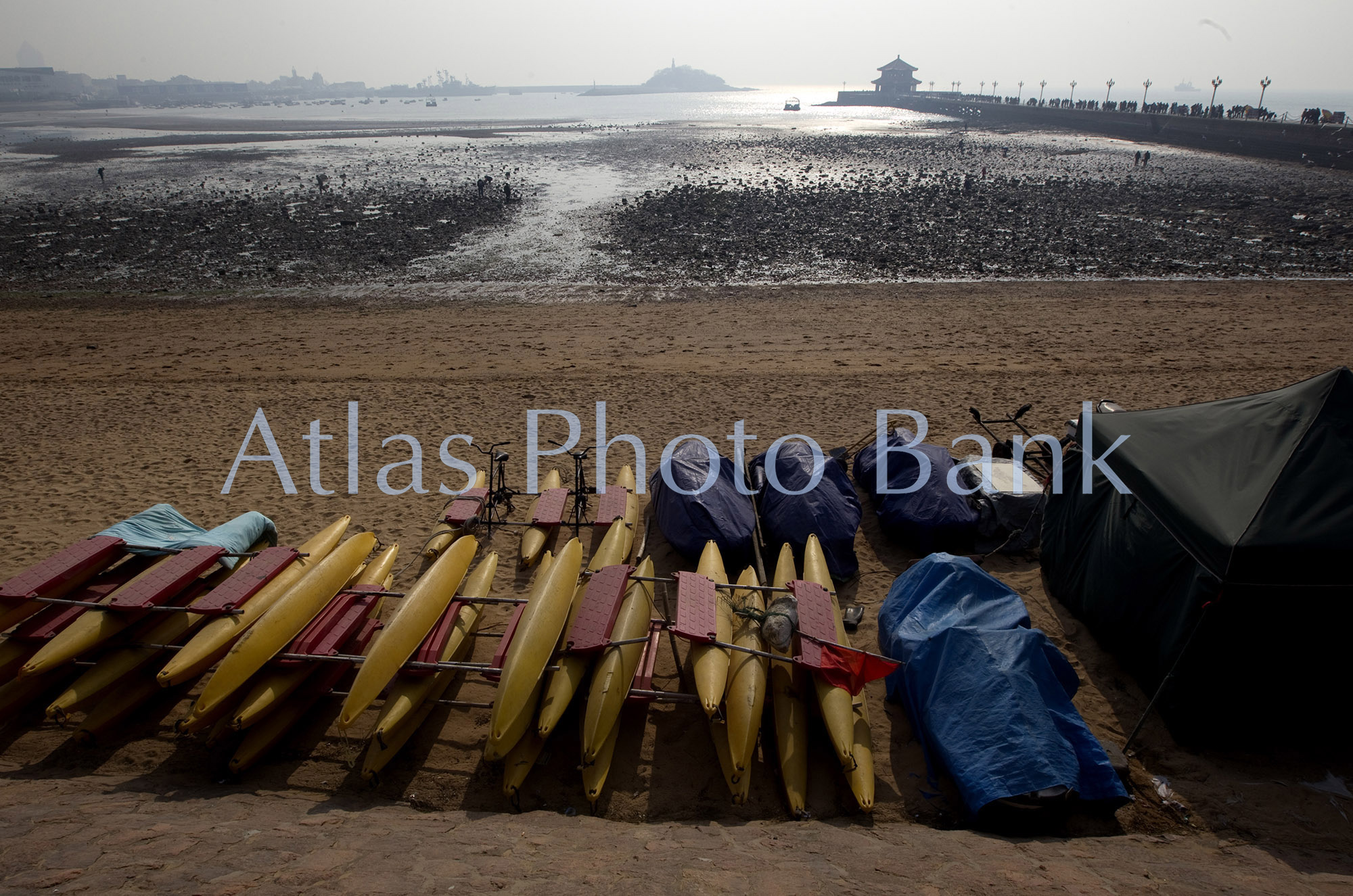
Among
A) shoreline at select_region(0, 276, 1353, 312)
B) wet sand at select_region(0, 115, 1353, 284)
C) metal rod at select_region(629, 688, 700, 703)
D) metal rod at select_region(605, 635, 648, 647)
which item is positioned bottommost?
metal rod at select_region(629, 688, 700, 703)

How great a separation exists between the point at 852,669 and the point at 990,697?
937 mm

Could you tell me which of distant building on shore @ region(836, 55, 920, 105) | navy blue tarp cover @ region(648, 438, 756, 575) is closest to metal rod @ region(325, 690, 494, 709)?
navy blue tarp cover @ region(648, 438, 756, 575)

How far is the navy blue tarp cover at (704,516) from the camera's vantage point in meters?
7.30

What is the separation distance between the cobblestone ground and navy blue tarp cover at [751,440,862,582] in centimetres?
303

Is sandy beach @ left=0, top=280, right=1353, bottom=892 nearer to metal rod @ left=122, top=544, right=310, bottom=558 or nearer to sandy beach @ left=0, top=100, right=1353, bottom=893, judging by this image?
sandy beach @ left=0, top=100, right=1353, bottom=893

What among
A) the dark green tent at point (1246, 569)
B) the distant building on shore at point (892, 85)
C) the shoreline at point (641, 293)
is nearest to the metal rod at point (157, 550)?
the dark green tent at point (1246, 569)

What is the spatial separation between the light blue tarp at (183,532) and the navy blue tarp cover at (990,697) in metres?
6.23

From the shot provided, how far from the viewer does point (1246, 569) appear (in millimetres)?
4891

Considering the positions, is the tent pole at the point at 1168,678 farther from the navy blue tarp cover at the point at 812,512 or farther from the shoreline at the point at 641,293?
the shoreline at the point at 641,293

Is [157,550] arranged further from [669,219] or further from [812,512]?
[669,219]

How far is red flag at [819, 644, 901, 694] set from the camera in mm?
5168

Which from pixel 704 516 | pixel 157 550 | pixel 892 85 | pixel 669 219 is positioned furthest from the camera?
pixel 892 85

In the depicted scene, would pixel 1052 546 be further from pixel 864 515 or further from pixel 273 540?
pixel 273 540

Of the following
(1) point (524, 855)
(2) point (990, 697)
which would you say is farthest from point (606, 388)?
(1) point (524, 855)
